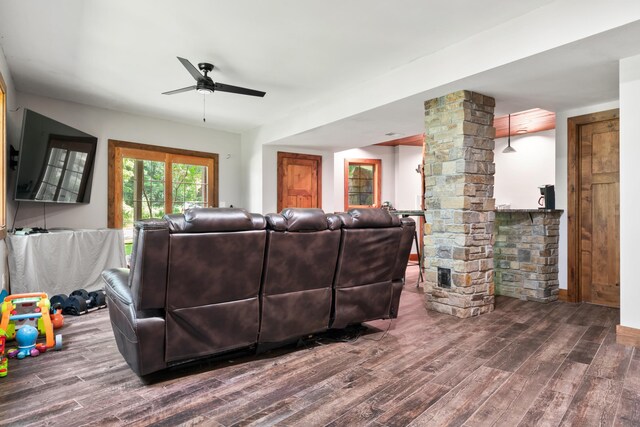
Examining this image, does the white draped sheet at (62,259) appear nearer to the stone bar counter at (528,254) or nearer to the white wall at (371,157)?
the white wall at (371,157)

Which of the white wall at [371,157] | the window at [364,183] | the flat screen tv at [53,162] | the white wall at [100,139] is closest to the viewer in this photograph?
the flat screen tv at [53,162]

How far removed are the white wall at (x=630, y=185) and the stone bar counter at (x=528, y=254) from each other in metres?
1.47

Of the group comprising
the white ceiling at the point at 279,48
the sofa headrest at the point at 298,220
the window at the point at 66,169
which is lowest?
the sofa headrest at the point at 298,220

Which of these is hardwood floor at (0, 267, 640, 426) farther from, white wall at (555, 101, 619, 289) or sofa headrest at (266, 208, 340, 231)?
Answer: white wall at (555, 101, 619, 289)

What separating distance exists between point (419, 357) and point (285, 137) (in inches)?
172

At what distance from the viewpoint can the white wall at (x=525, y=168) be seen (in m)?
7.05

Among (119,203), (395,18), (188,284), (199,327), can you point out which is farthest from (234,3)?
(119,203)

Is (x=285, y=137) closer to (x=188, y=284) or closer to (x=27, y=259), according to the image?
(x=27, y=259)

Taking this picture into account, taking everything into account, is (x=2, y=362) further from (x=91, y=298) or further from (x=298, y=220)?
(x=298, y=220)

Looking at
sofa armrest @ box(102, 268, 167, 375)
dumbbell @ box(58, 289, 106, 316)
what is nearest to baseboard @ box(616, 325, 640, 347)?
sofa armrest @ box(102, 268, 167, 375)

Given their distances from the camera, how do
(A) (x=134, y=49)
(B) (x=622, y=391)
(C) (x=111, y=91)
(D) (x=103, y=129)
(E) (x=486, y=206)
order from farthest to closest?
(D) (x=103, y=129)
(C) (x=111, y=91)
(E) (x=486, y=206)
(A) (x=134, y=49)
(B) (x=622, y=391)

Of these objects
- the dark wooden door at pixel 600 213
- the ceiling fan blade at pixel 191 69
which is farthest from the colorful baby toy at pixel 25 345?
the dark wooden door at pixel 600 213

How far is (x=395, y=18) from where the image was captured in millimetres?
3094

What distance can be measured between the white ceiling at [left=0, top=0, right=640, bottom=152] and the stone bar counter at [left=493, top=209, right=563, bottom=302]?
1333 millimetres
